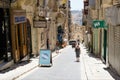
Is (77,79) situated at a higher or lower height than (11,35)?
lower

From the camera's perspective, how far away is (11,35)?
86.8ft

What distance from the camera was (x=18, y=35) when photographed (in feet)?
95.6

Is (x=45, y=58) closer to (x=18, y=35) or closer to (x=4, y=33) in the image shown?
(x=4, y=33)

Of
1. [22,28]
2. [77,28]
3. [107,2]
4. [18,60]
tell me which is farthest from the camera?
[77,28]

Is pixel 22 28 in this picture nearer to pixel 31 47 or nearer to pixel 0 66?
pixel 31 47

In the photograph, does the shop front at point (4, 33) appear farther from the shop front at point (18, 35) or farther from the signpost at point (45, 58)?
the signpost at point (45, 58)

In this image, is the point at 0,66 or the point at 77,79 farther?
the point at 0,66

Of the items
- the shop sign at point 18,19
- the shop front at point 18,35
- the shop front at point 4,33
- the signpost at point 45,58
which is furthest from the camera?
the signpost at point 45,58

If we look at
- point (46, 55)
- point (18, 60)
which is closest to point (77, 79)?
point (46, 55)

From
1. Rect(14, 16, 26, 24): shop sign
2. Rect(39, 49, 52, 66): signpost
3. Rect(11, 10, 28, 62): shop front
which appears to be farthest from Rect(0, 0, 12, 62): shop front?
Rect(39, 49, 52, 66): signpost

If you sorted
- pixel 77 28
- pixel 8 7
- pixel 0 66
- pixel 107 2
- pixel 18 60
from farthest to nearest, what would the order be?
pixel 77 28 → pixel 107 2 → pixel 18 60 → pixel 8 7 → pixel 0 66

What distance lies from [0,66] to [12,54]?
13.2ft

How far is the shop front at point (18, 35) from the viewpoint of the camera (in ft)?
85.6

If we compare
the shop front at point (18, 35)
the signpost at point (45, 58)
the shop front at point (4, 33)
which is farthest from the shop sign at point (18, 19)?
the signpost at point (45, 58)
